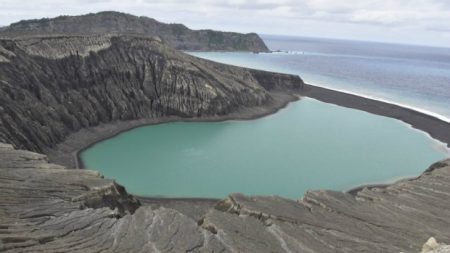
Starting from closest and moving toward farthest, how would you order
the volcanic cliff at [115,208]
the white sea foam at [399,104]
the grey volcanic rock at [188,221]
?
the grey volcanic rock at [188,221] → the volcanic cliff at [115,208] → the white sea foam at [399,104]

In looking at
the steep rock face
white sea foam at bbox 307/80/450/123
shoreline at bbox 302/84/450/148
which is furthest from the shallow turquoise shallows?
white sea foam at bbox 307/80/450/123

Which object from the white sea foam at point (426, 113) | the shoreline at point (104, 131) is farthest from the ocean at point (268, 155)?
the shoreline at point (104, 131)

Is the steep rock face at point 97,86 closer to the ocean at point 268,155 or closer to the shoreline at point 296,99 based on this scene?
the shoreline at point 296,99

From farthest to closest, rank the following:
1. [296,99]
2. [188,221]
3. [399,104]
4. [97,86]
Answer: [399,104]
[296,99]
[97,86]
[188,221]

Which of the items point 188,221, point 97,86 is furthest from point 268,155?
point 188,221

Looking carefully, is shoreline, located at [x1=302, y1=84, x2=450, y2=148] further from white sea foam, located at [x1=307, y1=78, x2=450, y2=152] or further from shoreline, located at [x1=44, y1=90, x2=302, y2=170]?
shoreline, located at [x1=44, y1=90, x2=302, y2=170]

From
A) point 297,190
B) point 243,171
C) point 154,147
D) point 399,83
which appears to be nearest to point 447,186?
point 297,190

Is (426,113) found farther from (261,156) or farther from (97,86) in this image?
(97,86)

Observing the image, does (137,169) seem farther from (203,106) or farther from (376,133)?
(376,133)
